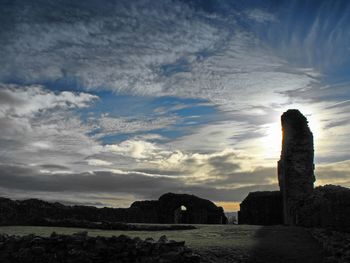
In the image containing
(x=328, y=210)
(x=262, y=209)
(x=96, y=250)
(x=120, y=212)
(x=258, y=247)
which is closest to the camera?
(x=96, y=250)

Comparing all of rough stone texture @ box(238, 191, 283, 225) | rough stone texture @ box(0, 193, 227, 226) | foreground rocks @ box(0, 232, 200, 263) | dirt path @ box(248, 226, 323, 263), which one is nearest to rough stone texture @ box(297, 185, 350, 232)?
dirt path @ box(248, 226, 323, 263)

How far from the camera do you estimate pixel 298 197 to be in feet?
60.1

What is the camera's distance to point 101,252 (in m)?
11.0

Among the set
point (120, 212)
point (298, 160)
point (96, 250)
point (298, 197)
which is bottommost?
point (96, 250)

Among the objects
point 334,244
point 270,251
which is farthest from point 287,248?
point 334,244

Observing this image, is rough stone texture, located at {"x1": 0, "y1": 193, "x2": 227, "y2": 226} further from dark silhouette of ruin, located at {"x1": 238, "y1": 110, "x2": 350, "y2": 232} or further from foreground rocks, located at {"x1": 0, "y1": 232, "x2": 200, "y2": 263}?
foreground rocks, located at {"x1": 0, "y1": 232, "x2": 200, "y2": 263}

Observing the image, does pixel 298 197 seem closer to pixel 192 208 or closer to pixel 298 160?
pixel 298 160

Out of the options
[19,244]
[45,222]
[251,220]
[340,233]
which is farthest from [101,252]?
[251,220]

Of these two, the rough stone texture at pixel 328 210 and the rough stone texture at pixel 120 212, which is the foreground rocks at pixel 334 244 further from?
the rough stone texture at pixel 120 212

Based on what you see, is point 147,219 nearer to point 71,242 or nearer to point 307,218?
point 307,218

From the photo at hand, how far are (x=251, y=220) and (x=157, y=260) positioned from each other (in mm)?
17104

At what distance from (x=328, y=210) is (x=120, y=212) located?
53.9 feet

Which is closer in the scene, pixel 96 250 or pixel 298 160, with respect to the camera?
pixel 96 250

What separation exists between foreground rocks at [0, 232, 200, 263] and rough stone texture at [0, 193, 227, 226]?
335 inches
